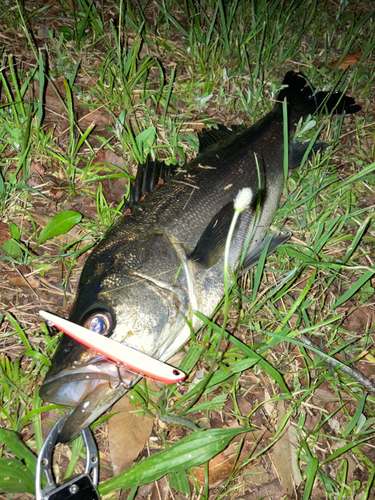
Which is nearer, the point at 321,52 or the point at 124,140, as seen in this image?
the point at 124,140

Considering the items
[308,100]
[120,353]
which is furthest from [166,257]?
[308,100]

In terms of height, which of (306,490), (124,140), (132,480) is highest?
(124,140)

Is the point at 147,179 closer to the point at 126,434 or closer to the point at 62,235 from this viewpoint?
the point at 62,235

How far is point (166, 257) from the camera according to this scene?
2.69 metres

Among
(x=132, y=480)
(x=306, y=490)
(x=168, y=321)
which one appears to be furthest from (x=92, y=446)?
(x=306, y=490)

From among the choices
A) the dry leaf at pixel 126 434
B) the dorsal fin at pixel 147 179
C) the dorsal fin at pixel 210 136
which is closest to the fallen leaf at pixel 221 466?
the dry leaf at pixel 126 434

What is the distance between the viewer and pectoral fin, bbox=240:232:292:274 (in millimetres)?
2982

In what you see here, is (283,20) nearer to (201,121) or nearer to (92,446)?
(201,121)

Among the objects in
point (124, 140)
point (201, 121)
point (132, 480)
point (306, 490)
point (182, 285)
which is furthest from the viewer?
point (201, 121)

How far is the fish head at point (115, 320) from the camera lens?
2.19 meters

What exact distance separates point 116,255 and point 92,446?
1.18m

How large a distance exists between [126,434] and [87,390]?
1.69ft

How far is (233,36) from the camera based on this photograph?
4.61 m

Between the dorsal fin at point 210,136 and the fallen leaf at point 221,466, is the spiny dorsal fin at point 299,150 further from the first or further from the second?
the fallen leaf at point 221,466
